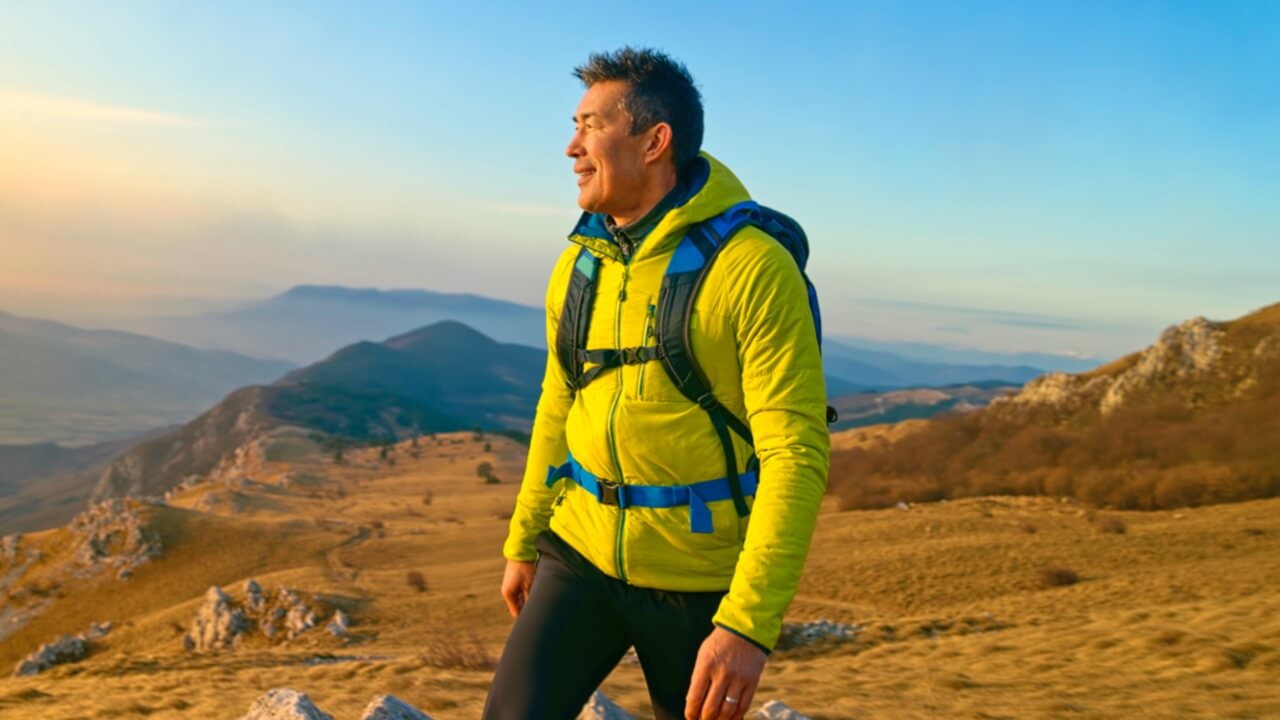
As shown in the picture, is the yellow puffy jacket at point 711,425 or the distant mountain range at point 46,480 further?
the distant mountain range at point 46,480

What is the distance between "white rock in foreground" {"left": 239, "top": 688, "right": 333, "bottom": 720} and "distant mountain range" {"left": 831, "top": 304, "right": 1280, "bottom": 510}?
65.4 feet

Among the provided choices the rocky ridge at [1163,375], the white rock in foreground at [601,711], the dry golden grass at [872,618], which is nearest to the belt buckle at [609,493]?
the white rock in foreground at [601,711]

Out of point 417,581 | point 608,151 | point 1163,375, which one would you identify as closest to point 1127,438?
point 1163,375

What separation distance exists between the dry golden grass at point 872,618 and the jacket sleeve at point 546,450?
14.0ft

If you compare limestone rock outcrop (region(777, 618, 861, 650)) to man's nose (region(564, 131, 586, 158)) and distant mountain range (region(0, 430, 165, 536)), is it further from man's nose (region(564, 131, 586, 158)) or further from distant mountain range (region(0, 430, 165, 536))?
distant mountain range (region(0, 430, 165, 536))

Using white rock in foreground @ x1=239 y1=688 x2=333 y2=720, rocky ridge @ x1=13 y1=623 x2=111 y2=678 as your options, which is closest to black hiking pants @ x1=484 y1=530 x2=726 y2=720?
white rock in foreground @ x1=239 y1=688 x2=333 y2=720

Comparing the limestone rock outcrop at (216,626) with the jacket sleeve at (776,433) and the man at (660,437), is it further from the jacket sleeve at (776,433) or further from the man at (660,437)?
the jacket sleeve at (776,433)

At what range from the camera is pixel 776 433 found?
1.88m

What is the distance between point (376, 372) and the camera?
177 metres

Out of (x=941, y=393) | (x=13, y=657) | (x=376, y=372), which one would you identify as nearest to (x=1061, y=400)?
(x=13, y=657)

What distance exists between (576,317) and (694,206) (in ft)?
1.54

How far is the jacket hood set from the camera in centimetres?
210

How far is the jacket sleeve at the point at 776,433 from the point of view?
1.81m

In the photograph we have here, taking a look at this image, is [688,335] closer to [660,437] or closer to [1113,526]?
[660,437]
